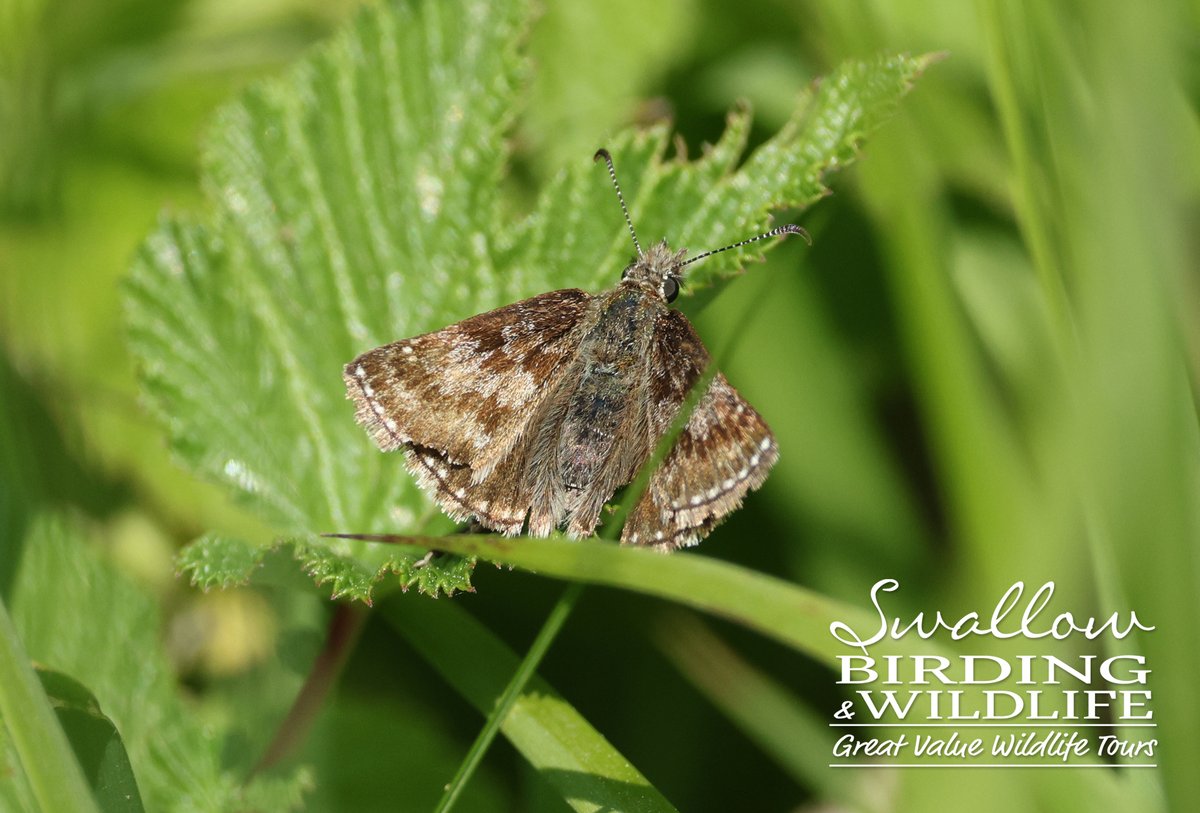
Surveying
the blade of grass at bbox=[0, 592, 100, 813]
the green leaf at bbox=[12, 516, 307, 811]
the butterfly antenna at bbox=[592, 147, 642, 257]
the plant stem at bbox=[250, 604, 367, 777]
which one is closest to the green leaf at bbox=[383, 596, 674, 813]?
the plant stem at bbox=[250, 604, 367, 777]

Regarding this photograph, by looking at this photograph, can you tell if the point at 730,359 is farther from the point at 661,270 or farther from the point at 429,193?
the point at 429,193

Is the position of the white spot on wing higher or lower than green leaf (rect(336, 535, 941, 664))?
higher

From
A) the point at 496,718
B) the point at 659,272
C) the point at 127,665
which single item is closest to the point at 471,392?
the point at 659,272

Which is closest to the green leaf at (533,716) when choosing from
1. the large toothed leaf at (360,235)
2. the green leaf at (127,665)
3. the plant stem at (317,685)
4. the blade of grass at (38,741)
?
the plant stem at (317,685)

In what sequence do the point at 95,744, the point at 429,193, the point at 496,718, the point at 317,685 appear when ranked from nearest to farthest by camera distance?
the point at 496,718 → the point at 95,744 → the point at 317,685 → the point at 429,193

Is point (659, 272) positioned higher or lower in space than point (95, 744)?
higher

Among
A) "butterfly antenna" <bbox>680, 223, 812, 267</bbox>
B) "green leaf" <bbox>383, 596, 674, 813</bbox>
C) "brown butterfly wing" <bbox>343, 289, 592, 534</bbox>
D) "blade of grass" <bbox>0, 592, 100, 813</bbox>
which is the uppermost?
"butterfly antenna" <bbox>680, 223, 812, 267</bbox>

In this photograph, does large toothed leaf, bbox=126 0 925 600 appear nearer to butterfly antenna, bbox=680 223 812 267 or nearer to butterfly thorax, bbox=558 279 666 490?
butterfly antenna, bbox=680 223 812 267

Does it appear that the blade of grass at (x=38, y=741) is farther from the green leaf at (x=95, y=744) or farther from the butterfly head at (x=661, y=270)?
the butterfly head at (x=661, y=270)
